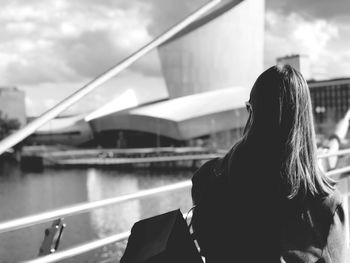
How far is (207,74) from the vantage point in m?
19.3

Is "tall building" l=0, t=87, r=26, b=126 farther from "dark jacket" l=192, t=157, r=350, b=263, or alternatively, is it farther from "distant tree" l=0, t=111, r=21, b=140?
"dark jacket" l=192, t=157, r=350, b=263

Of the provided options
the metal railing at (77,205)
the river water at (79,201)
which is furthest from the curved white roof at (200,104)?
the metal railing at (77,205)

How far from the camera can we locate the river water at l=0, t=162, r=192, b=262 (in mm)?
7973

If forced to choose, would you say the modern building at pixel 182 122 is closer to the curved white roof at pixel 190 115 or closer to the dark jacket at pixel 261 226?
the curved white roof at pixel 190 115

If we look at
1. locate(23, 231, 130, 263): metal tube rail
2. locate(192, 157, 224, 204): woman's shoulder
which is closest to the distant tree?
locate(23, 231, 130, 263): metal tube rail

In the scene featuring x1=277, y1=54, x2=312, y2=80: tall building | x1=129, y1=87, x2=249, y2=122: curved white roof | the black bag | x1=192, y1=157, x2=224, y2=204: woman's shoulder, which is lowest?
the black bag

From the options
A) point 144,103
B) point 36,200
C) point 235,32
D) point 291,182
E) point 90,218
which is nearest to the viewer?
point 291,182

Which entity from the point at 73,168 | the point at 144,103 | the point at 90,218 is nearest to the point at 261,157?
the point at 90,218

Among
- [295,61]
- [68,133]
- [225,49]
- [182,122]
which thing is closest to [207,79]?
[225,49]

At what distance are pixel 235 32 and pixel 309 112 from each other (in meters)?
18.6

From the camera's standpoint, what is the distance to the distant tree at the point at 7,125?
2341 centimetres

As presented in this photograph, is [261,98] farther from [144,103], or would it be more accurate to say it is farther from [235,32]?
[144,103]

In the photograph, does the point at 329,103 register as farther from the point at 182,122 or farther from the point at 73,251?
the point at 73,251

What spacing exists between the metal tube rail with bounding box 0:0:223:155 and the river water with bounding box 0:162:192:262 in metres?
0.40
